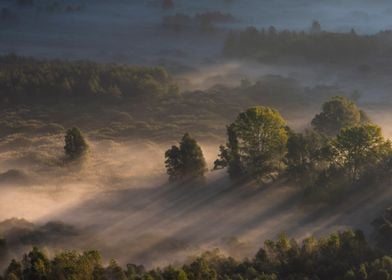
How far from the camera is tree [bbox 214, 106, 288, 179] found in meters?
57.8

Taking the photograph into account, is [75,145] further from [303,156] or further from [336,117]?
[336,117]

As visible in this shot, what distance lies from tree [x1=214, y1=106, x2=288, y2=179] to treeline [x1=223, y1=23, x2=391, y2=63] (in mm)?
80745

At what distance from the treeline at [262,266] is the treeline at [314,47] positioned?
326ft

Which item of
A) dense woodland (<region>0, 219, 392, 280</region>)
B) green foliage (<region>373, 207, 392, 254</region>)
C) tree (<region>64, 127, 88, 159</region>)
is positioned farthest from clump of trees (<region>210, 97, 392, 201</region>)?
tree (<region>64, 127, 88, 159</region>)

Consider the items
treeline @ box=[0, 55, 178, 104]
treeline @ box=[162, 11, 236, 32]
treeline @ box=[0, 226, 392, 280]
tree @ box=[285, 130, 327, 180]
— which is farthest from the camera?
treeline @ box=[162, 11, 236, 32]

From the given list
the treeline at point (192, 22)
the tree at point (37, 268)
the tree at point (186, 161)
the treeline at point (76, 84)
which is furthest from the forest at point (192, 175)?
the treeline at point (192, 22)

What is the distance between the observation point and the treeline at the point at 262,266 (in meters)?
35.1

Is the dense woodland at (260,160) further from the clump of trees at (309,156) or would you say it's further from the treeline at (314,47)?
the treeline at (314,47)

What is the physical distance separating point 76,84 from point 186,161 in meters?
57.1

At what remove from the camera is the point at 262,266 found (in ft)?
129

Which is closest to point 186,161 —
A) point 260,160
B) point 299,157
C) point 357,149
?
point 260,160

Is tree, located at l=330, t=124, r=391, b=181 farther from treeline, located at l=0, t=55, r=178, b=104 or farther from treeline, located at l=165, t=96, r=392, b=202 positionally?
treeline, located at l=0, t=55, r=178, b=104

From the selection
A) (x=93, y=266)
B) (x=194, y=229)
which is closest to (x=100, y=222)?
(x=194, y=229)

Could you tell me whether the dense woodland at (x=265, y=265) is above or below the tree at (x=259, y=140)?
below
